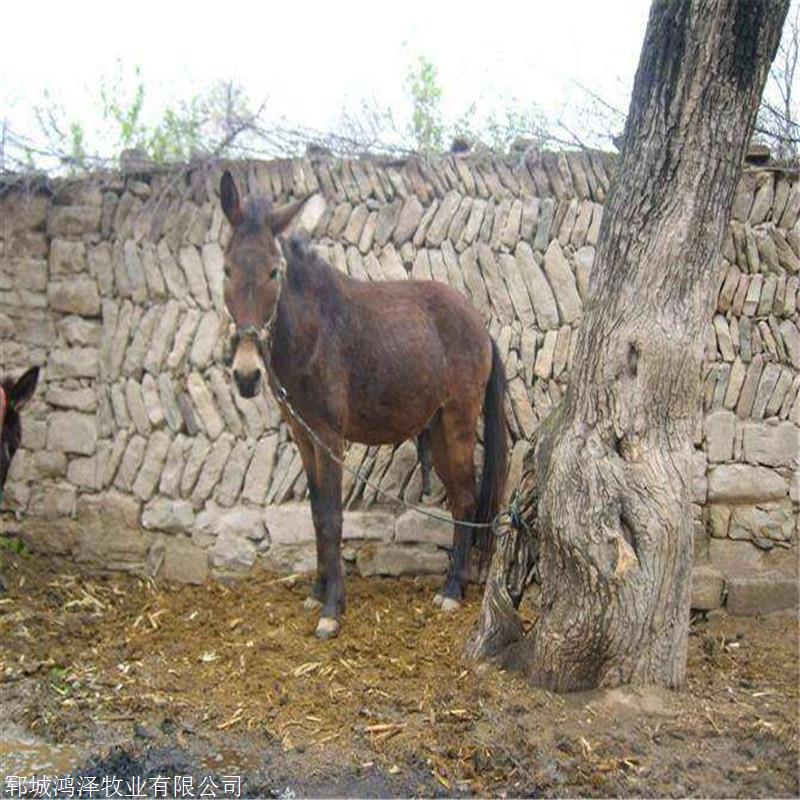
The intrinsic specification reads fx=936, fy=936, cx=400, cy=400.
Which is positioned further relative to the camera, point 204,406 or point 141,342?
point 141,342

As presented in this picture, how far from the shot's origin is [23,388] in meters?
4.71

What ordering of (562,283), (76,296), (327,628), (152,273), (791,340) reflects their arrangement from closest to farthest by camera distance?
1. (327,628)
2. (791,340)
3. (562,283)
4. (152,273)
5. (76,296)

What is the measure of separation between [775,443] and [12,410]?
4279 mm

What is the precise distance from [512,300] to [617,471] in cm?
210

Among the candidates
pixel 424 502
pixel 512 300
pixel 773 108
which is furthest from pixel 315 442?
pixel 773 108

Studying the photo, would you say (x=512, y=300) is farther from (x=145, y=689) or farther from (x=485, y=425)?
(x=145, y=689)

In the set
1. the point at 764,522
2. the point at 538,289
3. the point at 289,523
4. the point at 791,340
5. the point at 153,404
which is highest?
the point at 538,289

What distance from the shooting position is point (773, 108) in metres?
5.97

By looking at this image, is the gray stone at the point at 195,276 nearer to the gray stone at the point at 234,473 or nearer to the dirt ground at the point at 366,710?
the gray stone at the point at 234,473

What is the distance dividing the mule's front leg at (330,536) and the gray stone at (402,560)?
2.37 ft

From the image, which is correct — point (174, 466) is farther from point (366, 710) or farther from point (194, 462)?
point (366, 710)

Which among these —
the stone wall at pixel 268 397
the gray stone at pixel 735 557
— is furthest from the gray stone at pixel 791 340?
the gray stone at pixel 735 557

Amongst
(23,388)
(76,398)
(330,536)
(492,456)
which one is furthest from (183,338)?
(492,456)

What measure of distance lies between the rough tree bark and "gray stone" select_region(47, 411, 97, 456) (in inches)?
148
